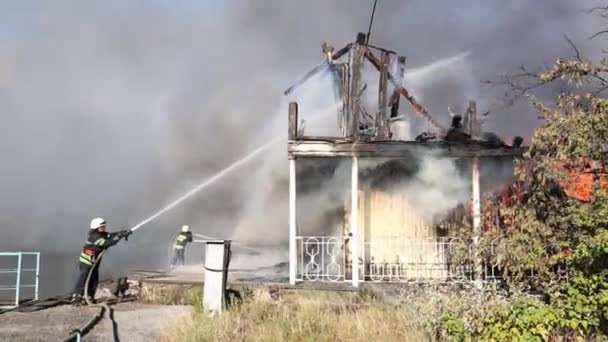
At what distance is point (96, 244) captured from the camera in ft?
39.3

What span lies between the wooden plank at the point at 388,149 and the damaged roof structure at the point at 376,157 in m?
0.02

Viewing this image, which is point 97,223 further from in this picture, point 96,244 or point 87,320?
point 87,320

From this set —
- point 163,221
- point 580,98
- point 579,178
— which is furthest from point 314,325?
point 163,221

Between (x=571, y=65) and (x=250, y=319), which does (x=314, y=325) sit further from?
(x=571, y=65)

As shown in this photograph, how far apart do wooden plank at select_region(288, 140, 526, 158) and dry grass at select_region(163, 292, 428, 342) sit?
10.5 ft

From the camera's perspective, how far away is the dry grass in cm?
812

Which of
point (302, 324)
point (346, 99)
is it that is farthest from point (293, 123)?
point (302, 324)

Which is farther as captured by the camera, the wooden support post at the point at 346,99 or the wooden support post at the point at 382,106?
the wooden support post at the point at 382,106

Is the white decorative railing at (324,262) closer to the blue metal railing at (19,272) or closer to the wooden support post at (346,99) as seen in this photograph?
the wooden support post at (346,99)

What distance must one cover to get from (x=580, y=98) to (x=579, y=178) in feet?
3.88

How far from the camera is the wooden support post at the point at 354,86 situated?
1237 cm

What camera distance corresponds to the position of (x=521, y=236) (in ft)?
27.5

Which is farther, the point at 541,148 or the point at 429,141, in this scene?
the point at 429,141

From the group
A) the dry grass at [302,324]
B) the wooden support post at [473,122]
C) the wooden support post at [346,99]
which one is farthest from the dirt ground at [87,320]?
the wooden support post at [473,122]
